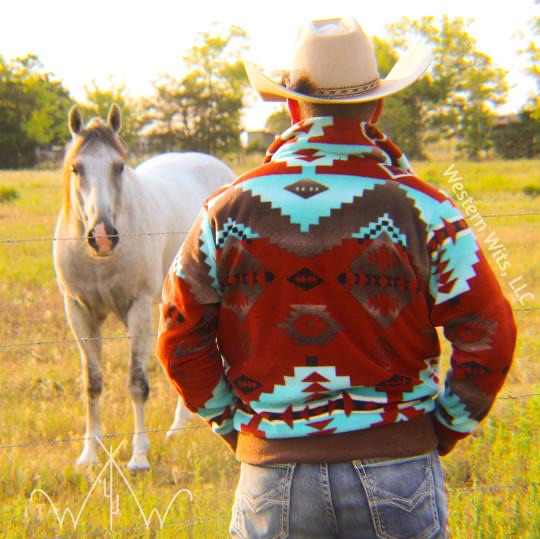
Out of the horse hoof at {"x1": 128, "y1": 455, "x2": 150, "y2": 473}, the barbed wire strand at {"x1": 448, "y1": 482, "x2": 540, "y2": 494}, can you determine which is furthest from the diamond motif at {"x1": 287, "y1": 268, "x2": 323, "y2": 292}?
the horse hoof at {"x1": 128, "y1": 455, "x2": 150, "y2": 473}

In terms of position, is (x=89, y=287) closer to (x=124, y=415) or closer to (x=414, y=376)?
(x=124, y=415)

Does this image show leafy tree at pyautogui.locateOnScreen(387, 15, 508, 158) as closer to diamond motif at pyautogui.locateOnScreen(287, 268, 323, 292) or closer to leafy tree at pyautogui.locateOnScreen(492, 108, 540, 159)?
leafy tree at pyautogui.locateOnScreen(492, 108, 540, 159)

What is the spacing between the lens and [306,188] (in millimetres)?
1655

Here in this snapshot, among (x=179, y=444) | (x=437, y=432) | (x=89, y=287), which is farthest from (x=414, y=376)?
(x=89, y=287)

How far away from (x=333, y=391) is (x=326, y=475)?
194 millimetres

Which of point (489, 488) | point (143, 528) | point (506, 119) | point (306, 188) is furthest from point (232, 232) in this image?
point (506, 119)

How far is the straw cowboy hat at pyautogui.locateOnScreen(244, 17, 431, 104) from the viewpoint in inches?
67.9

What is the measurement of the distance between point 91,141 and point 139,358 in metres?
1.49

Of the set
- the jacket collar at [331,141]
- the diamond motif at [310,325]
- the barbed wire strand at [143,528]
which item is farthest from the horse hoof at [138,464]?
the jacket collar at [331,141]

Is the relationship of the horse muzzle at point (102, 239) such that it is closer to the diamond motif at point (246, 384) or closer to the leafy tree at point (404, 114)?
the diamond motif at point (246, 384)

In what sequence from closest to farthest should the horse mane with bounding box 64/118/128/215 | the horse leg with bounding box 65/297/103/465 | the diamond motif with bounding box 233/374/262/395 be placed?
the diamond motif with bounding box 233/374/262/395 → the horse mane with bounding box 64/118/128/215 → the horse leg with bounding box 65/297/103/465

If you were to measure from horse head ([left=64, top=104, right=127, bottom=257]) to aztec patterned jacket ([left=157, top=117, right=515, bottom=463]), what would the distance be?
A: 271 centimetres

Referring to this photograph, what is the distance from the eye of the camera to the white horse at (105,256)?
4.53 m

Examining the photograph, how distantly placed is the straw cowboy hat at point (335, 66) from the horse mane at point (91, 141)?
3.11 meters
